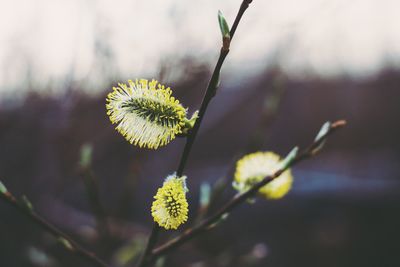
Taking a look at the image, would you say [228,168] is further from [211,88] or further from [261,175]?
[211,88]

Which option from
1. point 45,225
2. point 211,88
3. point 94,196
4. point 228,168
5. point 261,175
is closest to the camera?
point 211,88

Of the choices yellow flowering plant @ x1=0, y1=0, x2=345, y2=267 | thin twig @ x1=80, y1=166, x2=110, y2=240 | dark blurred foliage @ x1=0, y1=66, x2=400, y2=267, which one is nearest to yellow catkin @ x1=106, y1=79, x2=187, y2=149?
yellow flowering plant @ x1=0, y1=0, x2=345, y2=267

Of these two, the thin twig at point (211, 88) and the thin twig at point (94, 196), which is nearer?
the thin twig at point (211, 88)

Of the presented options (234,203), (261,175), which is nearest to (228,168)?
(261,175)

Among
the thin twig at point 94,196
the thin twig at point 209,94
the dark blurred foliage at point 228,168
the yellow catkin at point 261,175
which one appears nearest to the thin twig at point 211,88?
the thin twig at point 209,94

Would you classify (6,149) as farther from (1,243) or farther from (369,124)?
(369,124)

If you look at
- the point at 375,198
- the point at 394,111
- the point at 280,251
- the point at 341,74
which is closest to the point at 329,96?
the point at 341,74

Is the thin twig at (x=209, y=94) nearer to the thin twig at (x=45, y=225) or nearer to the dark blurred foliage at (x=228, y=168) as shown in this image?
the thin twig at (x=45, y=225)

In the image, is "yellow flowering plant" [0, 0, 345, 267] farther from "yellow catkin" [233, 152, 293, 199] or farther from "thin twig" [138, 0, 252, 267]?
"yellow catkin" [233, 152, 293, 199]
